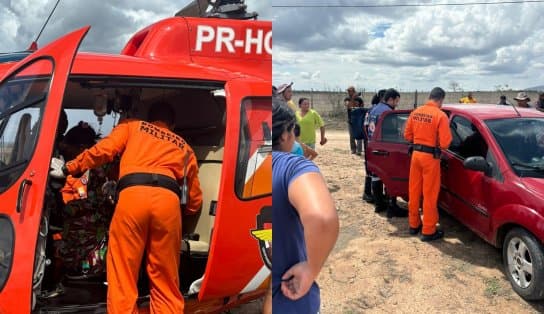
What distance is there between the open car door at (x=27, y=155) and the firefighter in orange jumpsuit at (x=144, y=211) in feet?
1.63

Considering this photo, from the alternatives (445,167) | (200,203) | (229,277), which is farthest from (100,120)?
(445,167)

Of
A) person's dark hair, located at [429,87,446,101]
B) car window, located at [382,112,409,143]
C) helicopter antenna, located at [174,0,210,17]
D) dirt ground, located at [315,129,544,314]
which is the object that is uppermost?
helicopter antenna, located at [174,0,210,17]

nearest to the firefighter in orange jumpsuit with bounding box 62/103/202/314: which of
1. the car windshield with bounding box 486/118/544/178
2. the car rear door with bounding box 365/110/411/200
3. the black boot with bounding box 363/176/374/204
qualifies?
the car windshield with bounding box 486/118/544/178

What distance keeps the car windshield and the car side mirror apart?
0.62 ft

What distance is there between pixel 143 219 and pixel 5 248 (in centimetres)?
67

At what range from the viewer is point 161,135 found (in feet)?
9.20

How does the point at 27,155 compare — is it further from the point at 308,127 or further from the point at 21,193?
the point at 308,127

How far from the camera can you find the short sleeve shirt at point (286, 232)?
2.64 ft

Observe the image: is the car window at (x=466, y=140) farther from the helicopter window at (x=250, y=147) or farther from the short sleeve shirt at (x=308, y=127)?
the helicopter window at (x=250, y=147)

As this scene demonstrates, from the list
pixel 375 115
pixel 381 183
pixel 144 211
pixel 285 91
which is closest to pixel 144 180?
pixel 144 211

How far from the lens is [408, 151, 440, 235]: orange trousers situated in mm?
4836

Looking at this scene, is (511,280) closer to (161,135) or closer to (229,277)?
(229,277)

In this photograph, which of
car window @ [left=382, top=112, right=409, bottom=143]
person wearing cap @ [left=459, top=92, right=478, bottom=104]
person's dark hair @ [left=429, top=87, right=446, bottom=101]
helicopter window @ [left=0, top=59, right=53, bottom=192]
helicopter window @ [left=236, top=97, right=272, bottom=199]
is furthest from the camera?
person wearing cap @ [left=459, top=92, right=478, bottom=104]

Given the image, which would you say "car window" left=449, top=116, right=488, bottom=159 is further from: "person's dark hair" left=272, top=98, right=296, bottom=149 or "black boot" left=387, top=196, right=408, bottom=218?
"person's dark hair" left=272, top=98, right=296, bottom=149
